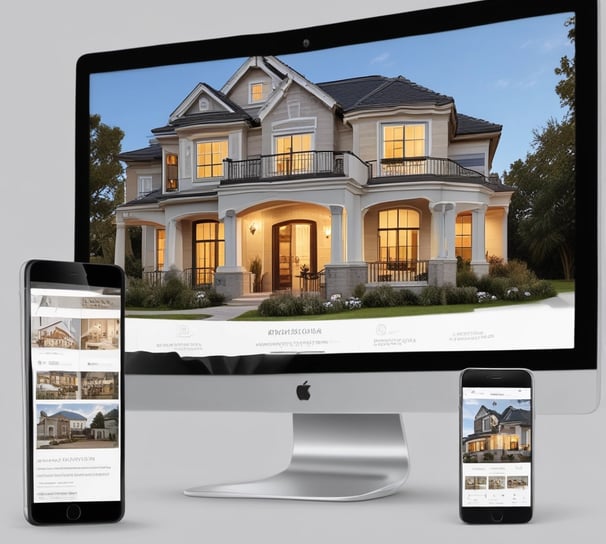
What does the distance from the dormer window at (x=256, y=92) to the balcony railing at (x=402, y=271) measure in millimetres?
864

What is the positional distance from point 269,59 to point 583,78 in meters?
1.25

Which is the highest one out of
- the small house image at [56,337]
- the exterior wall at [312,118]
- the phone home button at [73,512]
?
the exterior wall at [312,118]

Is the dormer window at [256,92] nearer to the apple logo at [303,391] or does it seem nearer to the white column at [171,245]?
the white column at [171,245]

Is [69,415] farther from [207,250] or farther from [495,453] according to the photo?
[495,453]

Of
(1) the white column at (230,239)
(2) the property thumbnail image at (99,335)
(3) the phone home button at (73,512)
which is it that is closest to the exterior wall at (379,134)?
(1) the white column at (230,239)

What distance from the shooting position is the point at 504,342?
338cm

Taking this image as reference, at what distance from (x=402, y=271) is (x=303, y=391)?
60 cm

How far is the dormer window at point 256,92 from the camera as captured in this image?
12.6 ft

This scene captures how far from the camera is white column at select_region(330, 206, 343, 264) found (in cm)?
364

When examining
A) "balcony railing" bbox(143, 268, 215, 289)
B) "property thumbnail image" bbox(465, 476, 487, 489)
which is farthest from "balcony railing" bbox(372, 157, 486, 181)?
"property thumbnail image" bbox(465, 476, 487, 489)

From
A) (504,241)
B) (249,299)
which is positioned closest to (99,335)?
(249,299)

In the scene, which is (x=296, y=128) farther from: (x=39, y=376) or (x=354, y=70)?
(x=39, y=376)

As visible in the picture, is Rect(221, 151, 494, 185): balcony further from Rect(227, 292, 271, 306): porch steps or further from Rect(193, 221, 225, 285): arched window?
Rect(227, 292, 271, 306): porch steps

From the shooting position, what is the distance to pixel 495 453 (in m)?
3.03
